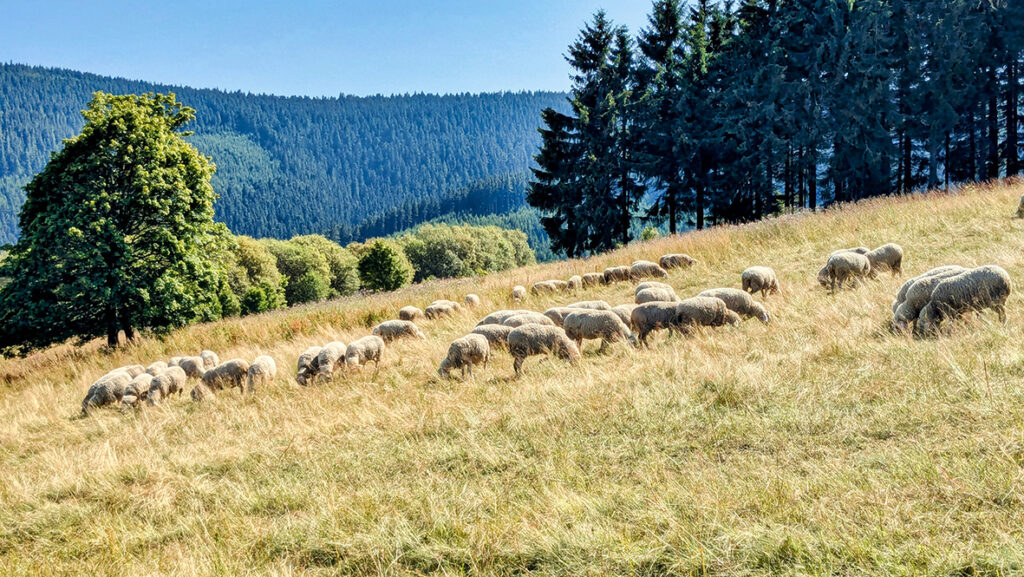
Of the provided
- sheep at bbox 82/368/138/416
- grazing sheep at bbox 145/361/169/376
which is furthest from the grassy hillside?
grazing sheep at bbox 145/361/169/376

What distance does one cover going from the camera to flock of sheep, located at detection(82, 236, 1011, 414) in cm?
612

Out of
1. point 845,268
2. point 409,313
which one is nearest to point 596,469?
point 845,268

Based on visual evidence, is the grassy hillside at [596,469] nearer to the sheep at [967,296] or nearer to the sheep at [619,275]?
the sheep at [967,296]

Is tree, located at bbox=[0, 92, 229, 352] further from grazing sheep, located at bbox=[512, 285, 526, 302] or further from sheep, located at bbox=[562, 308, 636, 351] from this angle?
sheep, located at bbox=[562, 308, 636, 351]

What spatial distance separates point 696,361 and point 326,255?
96134 mm

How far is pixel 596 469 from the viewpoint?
13.7ft

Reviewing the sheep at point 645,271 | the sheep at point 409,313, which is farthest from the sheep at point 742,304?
the sheep at point 409,313

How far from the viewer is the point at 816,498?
10.6ft

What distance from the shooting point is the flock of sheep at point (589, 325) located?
20.1ft

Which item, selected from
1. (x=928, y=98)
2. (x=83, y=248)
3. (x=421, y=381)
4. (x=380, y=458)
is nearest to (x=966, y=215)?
(x=421, y=381)

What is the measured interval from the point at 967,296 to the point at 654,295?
4391 millimetres

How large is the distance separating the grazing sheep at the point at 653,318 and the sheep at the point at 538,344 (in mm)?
1180

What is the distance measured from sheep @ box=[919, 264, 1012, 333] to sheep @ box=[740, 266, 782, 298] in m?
3.92

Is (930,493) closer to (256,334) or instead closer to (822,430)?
(822,430)
